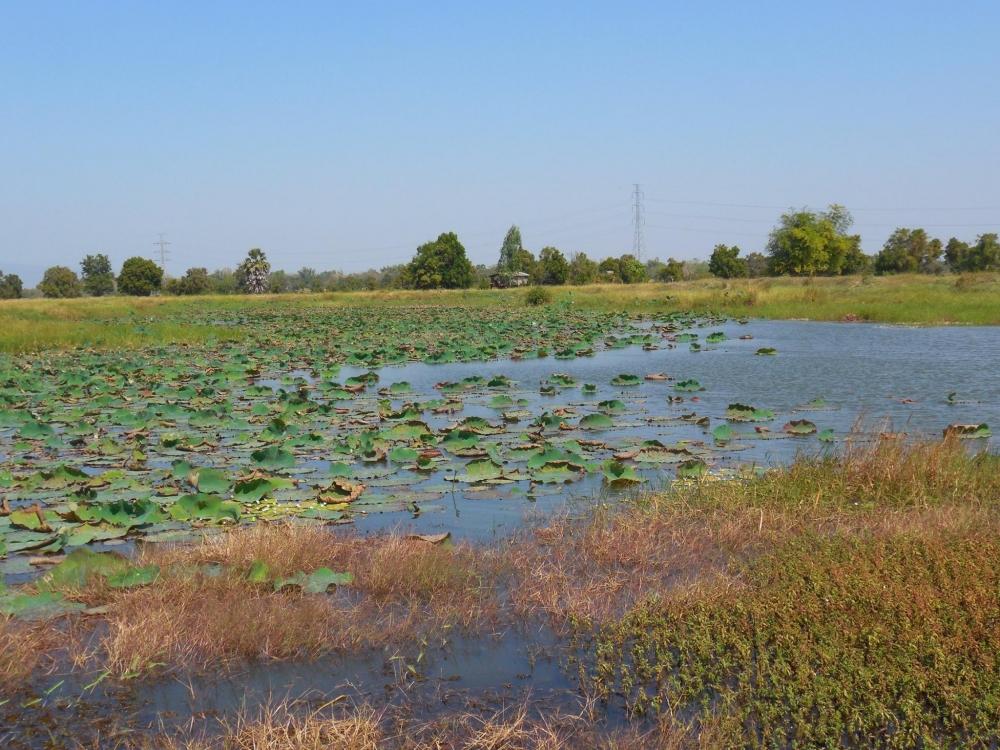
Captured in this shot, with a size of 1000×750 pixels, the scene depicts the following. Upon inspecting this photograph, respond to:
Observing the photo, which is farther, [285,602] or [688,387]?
[688,387]

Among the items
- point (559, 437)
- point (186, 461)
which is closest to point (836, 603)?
point (559, 437)

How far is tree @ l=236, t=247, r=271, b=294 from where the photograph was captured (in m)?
78.4

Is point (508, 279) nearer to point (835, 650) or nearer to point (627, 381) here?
point (627, 381)

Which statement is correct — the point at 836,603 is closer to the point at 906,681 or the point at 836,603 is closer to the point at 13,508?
the point at 906,681

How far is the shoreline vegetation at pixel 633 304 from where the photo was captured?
23672mm

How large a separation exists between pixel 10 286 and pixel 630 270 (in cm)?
5421

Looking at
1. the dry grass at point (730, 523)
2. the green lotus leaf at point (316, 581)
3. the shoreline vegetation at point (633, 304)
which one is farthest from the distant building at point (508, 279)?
the green lotus leaf at point (316, 581)

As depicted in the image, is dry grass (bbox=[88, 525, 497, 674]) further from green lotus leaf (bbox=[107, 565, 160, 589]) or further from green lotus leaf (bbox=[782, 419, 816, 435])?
green lotus leaf (bbox=[782, 419, 816, 435])

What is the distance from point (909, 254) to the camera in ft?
195

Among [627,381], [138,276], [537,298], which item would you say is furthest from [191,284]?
[627,381]

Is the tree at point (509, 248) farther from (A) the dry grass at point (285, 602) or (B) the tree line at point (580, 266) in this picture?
(A) the dry grass at point (285, 602)

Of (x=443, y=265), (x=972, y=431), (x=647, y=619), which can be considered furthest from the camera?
(x=443, y=265)

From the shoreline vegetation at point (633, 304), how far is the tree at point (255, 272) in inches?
850

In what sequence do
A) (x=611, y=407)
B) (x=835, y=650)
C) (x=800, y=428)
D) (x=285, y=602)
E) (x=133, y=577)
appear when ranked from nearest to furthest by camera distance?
1. (x=835, y=650)
2. (x=285, y=602)
3. (x=133, y=577)
4. (x=800, y=428)
5. (x=611, y=407)
